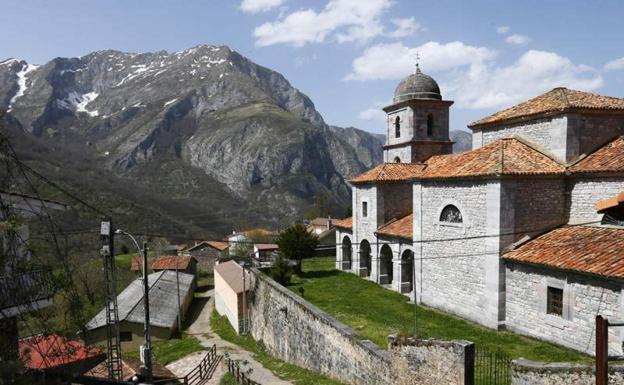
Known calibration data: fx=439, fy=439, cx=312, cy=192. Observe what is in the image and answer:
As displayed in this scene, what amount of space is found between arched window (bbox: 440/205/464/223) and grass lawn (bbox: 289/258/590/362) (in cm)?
376

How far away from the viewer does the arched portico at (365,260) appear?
26.4 meters

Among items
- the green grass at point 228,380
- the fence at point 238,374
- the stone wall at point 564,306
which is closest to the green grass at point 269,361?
the fence at point 238,374

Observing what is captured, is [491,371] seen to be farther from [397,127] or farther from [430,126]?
[397,127]

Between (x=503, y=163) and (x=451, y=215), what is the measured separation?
3.15m

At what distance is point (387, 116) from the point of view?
2948cm

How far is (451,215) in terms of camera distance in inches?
693

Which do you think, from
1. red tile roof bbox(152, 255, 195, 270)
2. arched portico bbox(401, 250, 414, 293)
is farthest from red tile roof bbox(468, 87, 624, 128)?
red tile roof bbox(152, 255, 195, 270)

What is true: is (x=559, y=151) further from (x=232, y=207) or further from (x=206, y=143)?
(x=206, y=143)

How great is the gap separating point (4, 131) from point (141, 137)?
186354 mm

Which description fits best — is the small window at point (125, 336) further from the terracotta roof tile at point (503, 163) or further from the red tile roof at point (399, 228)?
the terracotta roof tile at point (503, 163)

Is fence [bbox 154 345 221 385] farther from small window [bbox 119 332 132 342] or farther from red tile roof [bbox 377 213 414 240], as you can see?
red tile roof [bbox 377 213 414 240]

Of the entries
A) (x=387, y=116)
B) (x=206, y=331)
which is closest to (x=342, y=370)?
(x=206, y=331)

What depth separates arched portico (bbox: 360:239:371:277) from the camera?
26362 mm

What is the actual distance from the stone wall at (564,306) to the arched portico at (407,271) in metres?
6.85
